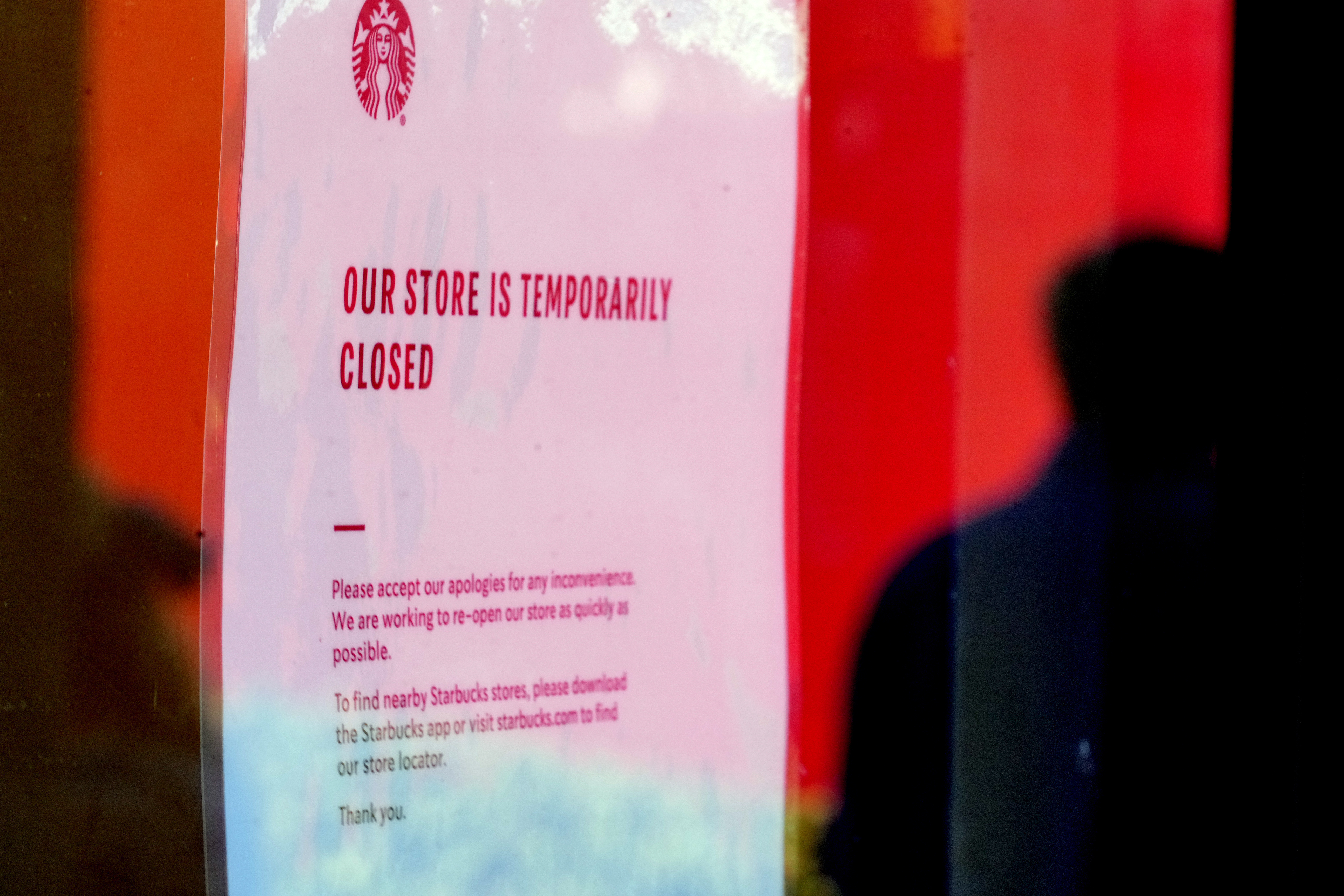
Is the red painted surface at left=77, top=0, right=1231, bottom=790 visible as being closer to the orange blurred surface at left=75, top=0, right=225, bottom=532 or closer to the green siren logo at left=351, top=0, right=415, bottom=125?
the green siren logo at left=351, top=0, right=415, bottom=125

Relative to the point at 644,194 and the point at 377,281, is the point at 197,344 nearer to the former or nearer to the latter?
the point at 377,281

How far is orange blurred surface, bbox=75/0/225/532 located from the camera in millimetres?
1581

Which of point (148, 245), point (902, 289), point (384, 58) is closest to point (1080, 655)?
point (902, 289)

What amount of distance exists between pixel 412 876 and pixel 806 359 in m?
0.89

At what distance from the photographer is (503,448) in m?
1.75

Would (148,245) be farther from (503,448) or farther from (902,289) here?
(902,289)

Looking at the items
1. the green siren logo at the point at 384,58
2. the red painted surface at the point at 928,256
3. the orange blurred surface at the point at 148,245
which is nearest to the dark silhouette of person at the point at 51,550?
the orange blurred surface at the point at 148,245

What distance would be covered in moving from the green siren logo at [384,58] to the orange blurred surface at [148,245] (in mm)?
170

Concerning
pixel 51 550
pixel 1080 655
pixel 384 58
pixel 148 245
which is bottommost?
pixel 1080 655

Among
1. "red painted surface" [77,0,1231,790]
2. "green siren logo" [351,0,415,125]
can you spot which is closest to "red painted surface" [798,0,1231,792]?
"red painted surface" [77,0,1231,790]

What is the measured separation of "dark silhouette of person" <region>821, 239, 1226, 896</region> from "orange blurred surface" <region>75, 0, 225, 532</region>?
39.4 inches

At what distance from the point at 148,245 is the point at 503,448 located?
0.51 meters

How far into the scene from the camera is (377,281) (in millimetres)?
1687

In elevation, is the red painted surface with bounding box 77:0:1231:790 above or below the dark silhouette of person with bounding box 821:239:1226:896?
above
